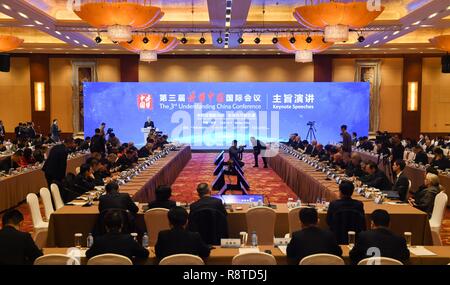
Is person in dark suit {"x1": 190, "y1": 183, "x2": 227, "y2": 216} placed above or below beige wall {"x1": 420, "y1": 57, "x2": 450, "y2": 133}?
below

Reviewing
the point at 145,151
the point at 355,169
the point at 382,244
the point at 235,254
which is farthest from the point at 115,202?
the point at 145,151

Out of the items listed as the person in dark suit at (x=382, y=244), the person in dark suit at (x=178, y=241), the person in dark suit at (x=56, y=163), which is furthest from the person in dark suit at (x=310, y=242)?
the person in dark suit at (x=56, y=163)

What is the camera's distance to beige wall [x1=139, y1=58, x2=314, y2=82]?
21.7 meters

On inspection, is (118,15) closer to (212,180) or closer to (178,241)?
(178,241)

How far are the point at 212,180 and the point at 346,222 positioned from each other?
8029 mm

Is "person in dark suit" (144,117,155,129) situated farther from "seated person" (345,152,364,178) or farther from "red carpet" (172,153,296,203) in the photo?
"seated person" (345,152,364,178)

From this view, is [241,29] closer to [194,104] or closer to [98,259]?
[194,104]

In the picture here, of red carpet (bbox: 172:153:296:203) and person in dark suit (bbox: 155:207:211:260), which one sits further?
red carpet (bbox: 172:153:296:203)

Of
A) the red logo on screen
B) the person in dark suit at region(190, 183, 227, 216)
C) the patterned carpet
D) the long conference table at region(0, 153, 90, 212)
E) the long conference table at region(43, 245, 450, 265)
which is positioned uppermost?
the red logo on screen

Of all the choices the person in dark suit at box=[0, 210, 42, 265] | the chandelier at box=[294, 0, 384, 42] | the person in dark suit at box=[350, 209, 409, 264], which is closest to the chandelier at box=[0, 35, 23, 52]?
the chandelier at box=[294, 0, 384, 42]

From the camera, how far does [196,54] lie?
70.2 feet

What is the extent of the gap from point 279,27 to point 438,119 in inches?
397

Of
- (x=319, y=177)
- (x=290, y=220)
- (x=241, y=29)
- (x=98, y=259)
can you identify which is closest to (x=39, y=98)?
(x=241, y=29)

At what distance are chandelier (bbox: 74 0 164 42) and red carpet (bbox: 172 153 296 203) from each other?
3348 millimetres
